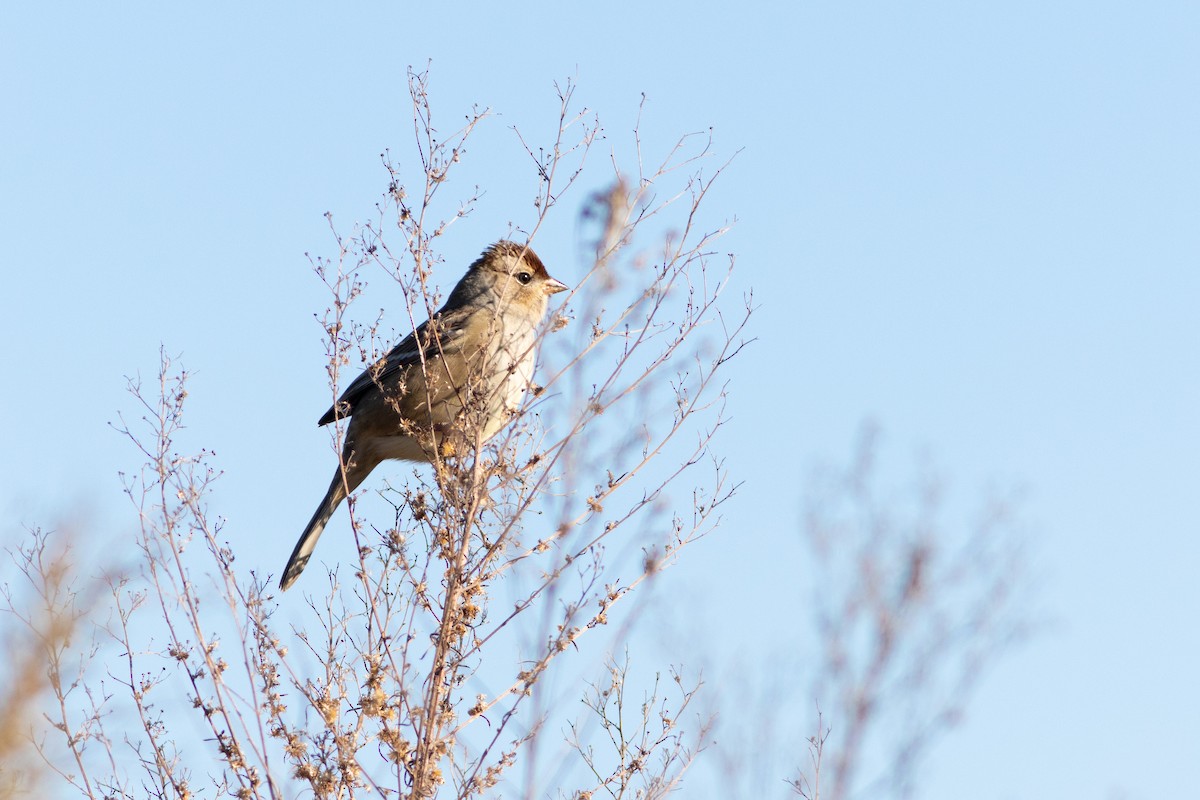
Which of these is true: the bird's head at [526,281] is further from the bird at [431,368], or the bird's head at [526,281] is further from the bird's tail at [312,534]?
the bird's tail at [312,534]

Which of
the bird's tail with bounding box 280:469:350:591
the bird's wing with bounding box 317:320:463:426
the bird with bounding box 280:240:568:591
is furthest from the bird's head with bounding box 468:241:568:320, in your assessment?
the bird's tail with bounding box 280:469:350:591

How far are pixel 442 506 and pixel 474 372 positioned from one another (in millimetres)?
637

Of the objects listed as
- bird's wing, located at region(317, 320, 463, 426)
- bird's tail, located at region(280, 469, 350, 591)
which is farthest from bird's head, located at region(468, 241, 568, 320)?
bird's tail, located at region(280, 469, 350, 591)

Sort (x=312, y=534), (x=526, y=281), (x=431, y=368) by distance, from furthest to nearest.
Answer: (x=526, y=281)
(x=431, y=368)
(x=312, y=534)

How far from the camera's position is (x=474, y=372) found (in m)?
5.52

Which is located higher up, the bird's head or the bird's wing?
the bird's head

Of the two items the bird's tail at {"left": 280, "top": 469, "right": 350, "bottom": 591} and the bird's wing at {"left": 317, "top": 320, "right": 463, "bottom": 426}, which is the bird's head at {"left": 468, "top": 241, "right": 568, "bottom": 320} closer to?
the bird's wing at {"left": 317, "top": 320, "right": 463, "bottom": 426}

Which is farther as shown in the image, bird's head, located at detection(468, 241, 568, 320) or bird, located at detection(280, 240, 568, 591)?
bird's head, located at detection(468, 241, 568, 320)

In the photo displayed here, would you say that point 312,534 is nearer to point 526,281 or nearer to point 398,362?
point 398,362

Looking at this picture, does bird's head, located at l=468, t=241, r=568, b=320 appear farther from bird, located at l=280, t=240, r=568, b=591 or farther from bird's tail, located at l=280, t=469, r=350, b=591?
bird's tail, located at l=280, t=469, r=350, b=591

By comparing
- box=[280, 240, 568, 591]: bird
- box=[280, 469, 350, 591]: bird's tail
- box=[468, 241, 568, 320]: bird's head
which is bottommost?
box=[280, 469, 350, 591]: bird's tail

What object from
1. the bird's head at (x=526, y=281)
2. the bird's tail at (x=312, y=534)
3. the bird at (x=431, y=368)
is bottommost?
the bird's tail at (x=312, y=534)

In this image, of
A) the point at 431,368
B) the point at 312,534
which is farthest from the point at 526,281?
the point at 312,534

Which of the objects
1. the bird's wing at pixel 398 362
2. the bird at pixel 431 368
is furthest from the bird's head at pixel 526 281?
the bird's wing at pixel 398 362
